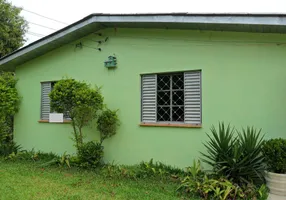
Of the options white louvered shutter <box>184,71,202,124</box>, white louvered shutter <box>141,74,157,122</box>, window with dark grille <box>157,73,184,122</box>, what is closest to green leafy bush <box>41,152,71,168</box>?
white louvered shutter <box>141,74,157,122</box>

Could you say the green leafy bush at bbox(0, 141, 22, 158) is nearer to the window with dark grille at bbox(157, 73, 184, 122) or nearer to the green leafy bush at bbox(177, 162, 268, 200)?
the window with dark grille at bbox(157, 73, 184, 122)

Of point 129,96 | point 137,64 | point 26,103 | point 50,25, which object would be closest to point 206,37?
point 137,64

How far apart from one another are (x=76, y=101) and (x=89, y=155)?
1.53 metres

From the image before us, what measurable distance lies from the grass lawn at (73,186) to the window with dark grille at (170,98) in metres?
1.76

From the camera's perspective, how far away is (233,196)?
4.77 m

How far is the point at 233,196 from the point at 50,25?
2235cm

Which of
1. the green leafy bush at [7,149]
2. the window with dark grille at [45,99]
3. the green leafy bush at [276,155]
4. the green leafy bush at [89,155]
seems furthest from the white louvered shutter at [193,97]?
the green leafy bush at [7,149]

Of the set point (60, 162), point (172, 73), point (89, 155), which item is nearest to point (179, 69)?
point (172, 73)

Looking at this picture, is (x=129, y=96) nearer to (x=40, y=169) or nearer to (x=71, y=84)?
(x=71, y=84)

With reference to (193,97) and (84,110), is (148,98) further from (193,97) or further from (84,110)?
(84,110)

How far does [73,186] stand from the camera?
5695mm

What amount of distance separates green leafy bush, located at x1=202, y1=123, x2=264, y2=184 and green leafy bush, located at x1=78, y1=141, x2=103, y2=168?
10.9 ft

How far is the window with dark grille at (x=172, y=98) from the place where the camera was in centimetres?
649

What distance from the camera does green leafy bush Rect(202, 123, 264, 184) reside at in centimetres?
516
